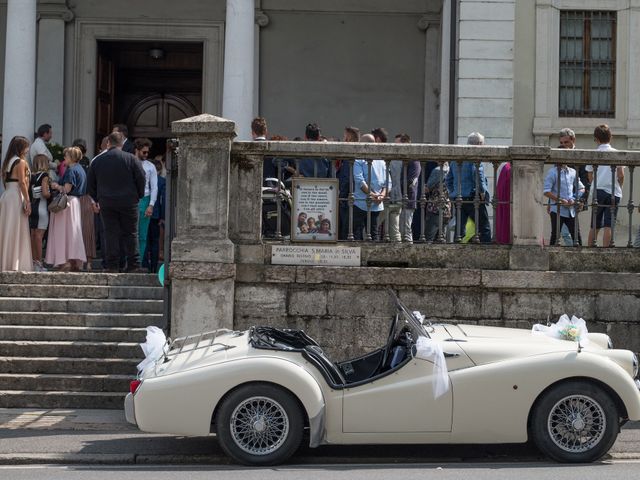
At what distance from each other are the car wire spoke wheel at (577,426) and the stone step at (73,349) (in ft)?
16.1

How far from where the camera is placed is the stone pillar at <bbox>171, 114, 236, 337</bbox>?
11625mm

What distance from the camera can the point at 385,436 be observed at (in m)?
8.93

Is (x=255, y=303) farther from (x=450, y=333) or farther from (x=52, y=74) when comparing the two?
(x=52, y=74)

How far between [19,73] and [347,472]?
37.3 ft

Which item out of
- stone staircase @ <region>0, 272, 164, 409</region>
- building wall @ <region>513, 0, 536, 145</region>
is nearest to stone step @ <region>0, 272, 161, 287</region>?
stone staircase @ <region>0, 272, 164, 409</region>

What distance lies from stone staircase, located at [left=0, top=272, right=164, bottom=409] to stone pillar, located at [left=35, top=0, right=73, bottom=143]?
7.82 meters

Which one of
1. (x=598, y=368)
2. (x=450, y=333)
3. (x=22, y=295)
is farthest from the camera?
(x=22, y=295)

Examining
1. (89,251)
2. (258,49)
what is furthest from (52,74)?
(89,251)

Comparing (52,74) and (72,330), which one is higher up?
(52,74)

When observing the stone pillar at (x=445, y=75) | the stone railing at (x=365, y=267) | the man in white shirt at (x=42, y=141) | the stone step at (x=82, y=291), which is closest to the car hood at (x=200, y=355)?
the stone railing at (x=365, y=267)

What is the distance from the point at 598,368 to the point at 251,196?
440 centimetres

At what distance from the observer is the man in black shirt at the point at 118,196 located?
13.5 meters

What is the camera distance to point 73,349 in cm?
1218

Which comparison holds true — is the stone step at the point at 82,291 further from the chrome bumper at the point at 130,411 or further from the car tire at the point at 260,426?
the car tire at the point at 260,426
